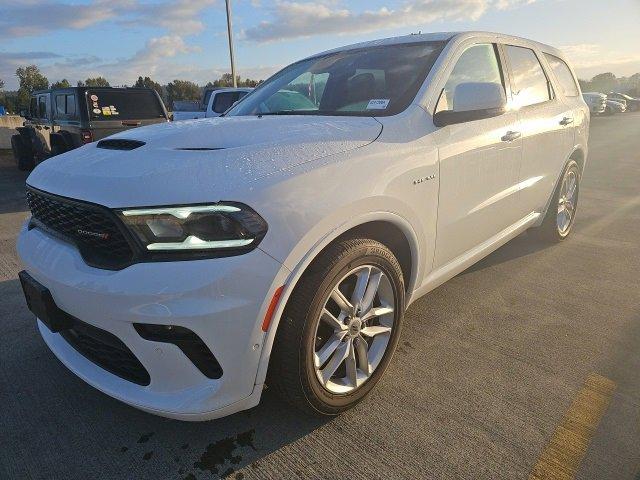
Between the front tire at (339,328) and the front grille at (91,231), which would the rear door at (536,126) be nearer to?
the front tire at (339,328)

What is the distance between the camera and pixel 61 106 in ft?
27.2

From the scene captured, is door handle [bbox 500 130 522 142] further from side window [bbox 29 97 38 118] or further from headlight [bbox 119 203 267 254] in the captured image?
side window [bbox 29 97 38 118]

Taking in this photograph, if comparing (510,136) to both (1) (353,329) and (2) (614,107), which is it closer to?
(1) (353,329)

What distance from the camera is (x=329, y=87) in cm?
302

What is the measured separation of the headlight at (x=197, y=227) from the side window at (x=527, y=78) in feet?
8.08

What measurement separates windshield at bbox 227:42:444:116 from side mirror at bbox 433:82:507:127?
21 centimetres

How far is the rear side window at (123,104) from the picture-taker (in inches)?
297

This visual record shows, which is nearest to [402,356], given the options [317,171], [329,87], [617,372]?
[617,372]

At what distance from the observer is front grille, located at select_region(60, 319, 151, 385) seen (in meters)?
1.83

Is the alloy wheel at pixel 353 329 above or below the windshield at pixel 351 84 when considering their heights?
below

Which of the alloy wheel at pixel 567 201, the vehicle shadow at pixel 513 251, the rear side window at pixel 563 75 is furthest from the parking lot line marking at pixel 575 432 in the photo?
the rear side window at pixel 563 75

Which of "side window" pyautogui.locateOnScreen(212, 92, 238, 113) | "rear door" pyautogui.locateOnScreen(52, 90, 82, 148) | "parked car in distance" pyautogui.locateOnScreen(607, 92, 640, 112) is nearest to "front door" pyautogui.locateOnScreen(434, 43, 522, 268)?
"rear door" pyautogui.locateOnScreen(52, 90, 82, 148)

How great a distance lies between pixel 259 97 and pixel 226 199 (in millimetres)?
1963

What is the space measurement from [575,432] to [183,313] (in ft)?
5.77
